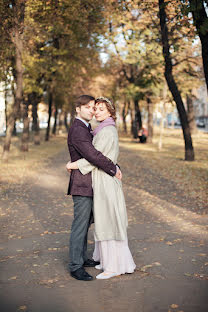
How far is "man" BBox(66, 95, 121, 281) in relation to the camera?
499 cm

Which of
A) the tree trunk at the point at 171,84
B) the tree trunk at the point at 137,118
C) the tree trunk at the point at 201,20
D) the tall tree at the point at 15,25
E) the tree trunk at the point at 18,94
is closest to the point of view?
the tree trunk at the point at 201,20

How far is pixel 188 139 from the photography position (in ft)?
65.8

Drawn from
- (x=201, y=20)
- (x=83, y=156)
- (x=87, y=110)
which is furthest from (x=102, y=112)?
(x=201, y=20)

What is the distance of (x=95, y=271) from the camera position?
5391mm

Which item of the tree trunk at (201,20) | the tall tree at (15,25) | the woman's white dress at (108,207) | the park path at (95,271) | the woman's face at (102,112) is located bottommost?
the park path at (95,271)

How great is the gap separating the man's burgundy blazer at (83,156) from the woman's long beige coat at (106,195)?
77 millimetres

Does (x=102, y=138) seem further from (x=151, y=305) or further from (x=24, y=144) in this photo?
(x=24, y=144)

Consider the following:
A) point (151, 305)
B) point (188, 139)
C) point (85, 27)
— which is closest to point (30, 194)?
point (151, 305)

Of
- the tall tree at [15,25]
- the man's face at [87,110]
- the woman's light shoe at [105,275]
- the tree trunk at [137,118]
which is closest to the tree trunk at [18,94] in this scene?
the tall tree at [15,25]

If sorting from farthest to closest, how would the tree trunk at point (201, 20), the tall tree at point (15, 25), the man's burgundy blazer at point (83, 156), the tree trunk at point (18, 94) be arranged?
the tree trunk at point (18, 94), the tall tree at point (15, 25), the tree trunk at point (201, 20), the man's burgundy blazer at point (83, 156)

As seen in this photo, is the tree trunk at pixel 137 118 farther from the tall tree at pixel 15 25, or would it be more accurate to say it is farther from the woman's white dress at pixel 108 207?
the woman's white dress at pixel 108 207

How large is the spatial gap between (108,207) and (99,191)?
0.20m

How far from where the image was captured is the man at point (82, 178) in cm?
499

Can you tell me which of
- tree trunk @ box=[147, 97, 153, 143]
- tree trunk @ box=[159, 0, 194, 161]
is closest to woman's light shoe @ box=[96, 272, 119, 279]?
tree trunk @ box=[159, 0, 194, 161]
